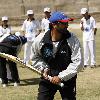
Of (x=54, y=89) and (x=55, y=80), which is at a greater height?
(x=55, y=80)

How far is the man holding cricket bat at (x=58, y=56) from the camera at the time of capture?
281 inches

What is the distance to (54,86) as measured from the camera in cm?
735

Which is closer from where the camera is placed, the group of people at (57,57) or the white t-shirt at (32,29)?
the group of people at (57,57)

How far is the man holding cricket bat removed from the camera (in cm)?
713

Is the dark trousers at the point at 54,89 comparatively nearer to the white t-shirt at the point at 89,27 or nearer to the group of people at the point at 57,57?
the group of people at the point at 57,57

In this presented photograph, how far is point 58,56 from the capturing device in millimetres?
7203

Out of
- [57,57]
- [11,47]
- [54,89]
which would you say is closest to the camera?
[57,57]

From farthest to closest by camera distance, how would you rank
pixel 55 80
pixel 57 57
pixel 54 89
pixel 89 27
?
pixel 89 27 < pixel 54 89 < pixel 57 57 < pixel 55 80

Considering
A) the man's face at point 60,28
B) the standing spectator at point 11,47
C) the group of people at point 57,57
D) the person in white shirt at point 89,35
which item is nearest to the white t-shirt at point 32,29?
the person in white shirt at point 89,35

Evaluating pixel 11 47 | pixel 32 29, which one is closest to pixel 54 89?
pixel 11 47

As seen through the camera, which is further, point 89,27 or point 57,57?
point 89,27

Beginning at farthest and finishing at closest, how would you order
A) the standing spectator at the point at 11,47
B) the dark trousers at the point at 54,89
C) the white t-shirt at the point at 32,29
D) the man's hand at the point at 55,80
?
the white t-shirt at the point at 32,29
the standing spectator at the point at 11,47
the dark trousers at the point at 54,89
the man's hand at the point at 55,80

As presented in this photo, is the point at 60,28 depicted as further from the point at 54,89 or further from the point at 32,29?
the point at 32,29

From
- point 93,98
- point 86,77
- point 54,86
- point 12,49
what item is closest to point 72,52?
point 54,86
